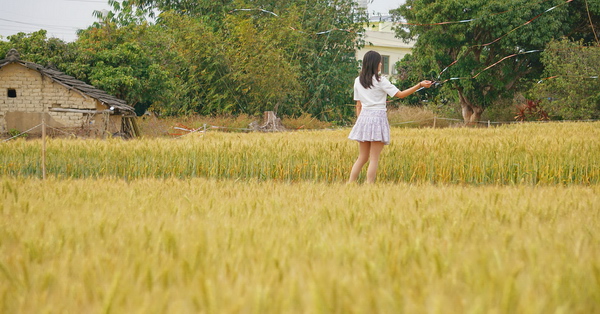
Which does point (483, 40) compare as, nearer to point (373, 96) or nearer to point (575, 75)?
point (575, 75)

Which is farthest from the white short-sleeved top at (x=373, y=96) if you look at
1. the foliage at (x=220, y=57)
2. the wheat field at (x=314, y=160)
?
the foliage at (x=220, y=57)

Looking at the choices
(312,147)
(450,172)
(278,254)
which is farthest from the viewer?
(312,147)

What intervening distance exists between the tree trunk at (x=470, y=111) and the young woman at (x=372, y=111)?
24.2 m

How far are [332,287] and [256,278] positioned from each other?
0.99ft

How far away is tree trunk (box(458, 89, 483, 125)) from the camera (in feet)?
99.7

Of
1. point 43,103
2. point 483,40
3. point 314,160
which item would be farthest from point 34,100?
point 483,40

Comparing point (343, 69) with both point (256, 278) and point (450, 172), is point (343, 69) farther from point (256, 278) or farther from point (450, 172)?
point (256, 278)

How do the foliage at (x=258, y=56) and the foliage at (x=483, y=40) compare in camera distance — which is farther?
the foliage at (x=258, y=56)

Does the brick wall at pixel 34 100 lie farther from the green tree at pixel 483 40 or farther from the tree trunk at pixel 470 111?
the tree trunk at pixel 470 111

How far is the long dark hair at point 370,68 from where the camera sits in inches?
266

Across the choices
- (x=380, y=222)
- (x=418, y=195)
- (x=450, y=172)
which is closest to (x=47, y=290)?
(x=380, y=222)

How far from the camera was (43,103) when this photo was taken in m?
22.2

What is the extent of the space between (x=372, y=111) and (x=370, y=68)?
1.66ft

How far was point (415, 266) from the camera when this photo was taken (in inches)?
82.5
